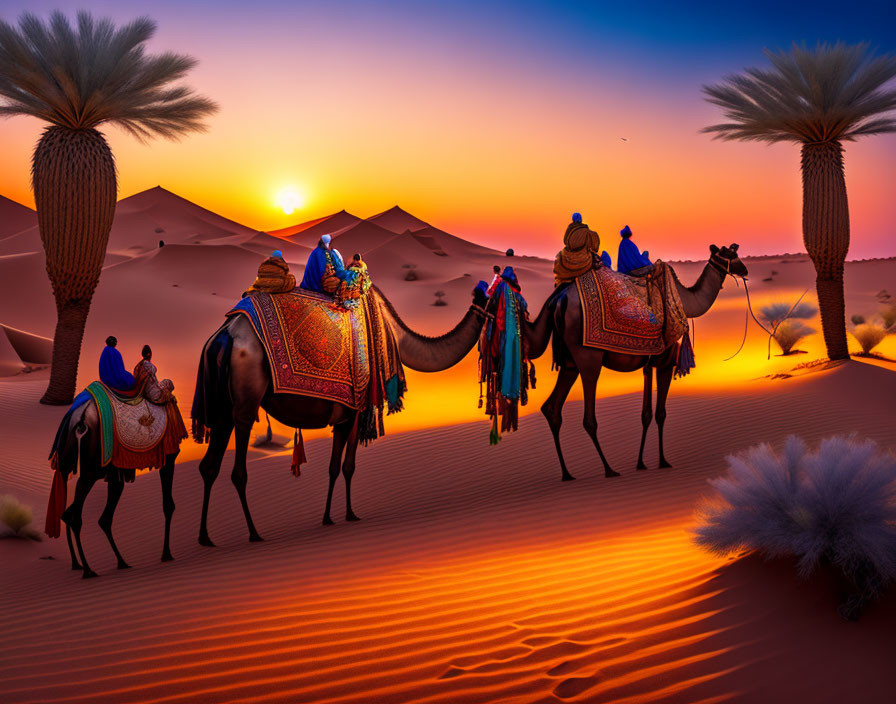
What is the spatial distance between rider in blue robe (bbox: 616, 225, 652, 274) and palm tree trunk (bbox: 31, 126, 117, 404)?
12.5 metres

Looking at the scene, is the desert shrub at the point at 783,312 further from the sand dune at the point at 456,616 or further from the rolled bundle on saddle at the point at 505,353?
the rolled bundle on saddle at the point at 505,353

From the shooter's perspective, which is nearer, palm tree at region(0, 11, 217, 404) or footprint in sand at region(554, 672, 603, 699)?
footprint in sand at region(554, 672, 603, 699)

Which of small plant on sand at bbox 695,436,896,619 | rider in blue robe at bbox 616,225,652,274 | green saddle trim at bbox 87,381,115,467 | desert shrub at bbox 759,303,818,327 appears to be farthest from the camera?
desert shrub at bbox 759,303,818,327

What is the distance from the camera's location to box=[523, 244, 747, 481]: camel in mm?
9438

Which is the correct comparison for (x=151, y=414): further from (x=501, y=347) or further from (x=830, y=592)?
(x=830, y=592)

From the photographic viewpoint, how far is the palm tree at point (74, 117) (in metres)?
16.4

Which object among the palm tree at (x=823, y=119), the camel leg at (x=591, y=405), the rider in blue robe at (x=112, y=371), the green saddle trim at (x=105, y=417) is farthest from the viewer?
the palm tree at (x=823, y=119)

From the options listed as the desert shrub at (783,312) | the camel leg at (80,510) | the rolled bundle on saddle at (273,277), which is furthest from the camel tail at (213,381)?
the desert shrub at (783,312)

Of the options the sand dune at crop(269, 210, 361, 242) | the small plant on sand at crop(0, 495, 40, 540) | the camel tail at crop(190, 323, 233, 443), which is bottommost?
the small plant on sand at crop(0, 495, 40, 540)

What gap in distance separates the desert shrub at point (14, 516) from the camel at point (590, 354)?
6.58 metres

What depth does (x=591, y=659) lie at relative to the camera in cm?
389

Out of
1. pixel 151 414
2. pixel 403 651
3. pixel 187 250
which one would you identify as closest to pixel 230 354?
pixel 151 414

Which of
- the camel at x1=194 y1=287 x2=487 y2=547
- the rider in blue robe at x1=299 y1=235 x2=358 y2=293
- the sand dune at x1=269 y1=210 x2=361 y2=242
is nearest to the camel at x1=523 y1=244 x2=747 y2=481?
the rider in blue robe at x1=299 y1=235 x2=358 y2=293

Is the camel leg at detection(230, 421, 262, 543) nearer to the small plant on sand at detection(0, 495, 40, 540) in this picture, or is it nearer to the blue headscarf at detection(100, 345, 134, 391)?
the blue headscarf at detection(100, 345, 134, 391)
